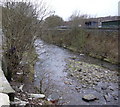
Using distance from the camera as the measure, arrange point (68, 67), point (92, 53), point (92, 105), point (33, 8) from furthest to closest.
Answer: point (92, 53)
point (68, 67)
point (33, 8)
point (92, 105)

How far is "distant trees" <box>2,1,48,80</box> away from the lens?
5891 millimetres

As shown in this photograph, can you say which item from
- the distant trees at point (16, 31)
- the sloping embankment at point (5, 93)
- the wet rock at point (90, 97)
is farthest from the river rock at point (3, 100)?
the wet rock at point (90, 97)

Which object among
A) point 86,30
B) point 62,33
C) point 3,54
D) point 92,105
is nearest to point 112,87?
point 92,105

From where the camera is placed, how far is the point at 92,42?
15.8 meters

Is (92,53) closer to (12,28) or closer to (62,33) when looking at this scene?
(62,33)

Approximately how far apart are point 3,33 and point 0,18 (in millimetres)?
667

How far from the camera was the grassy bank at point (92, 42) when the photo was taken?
12.8m

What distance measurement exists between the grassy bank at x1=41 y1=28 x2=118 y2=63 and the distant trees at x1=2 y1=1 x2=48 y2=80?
3451mm

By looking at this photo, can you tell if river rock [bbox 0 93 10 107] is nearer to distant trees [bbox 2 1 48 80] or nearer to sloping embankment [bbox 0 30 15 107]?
sloping embankment [bbox 0 30 15 107]

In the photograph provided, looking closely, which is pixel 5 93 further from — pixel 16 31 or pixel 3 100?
pixel 16 31

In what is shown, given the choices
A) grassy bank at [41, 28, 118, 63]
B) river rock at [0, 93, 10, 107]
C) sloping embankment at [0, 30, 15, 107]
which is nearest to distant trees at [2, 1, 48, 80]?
sloping embankment at [0, 30, 15, 107]

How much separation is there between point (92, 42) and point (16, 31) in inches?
433

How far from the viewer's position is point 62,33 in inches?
866

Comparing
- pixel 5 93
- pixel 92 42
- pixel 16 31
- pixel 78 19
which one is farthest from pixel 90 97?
pixel 78 19
